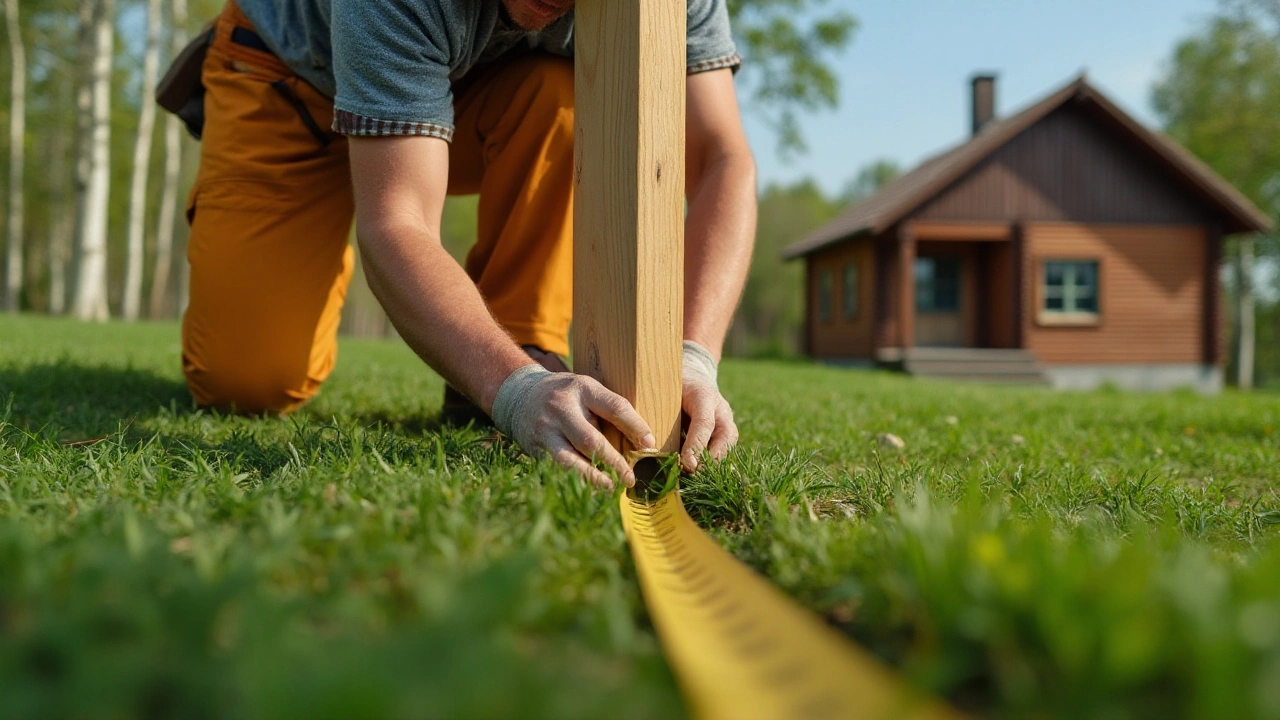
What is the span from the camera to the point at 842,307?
21.2 m

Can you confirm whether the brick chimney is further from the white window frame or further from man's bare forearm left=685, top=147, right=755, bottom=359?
man's bare forearm left=685, top=147, right=755, bottom=359

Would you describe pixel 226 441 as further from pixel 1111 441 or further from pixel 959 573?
pixel 1111 441

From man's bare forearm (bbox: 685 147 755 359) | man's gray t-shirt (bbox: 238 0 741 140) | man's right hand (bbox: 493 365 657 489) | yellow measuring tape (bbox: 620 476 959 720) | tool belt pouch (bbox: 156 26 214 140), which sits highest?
tool belt pouch (bbox: 156 26 214 140)

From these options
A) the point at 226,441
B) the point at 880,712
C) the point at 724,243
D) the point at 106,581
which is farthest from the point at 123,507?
the point at 724,243

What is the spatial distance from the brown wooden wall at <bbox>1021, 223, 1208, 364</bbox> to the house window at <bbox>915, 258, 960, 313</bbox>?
221 centimetres

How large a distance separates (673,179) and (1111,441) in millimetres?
2391

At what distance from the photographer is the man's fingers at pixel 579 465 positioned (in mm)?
1715

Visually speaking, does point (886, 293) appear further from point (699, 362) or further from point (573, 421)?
point (573, 421)

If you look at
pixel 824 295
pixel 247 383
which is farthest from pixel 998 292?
pixel 247 383

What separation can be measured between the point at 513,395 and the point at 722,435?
1.65ft

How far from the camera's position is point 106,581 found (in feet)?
3.12

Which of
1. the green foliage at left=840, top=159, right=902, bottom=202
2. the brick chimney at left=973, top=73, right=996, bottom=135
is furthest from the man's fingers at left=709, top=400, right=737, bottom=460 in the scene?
the green foliage at left=840, top=159, right=902, bottom=202

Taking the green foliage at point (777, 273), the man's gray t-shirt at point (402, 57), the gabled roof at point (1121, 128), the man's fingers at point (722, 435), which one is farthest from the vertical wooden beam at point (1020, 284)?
the green foliage at point (777, 273)

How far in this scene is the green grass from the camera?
73 cm
